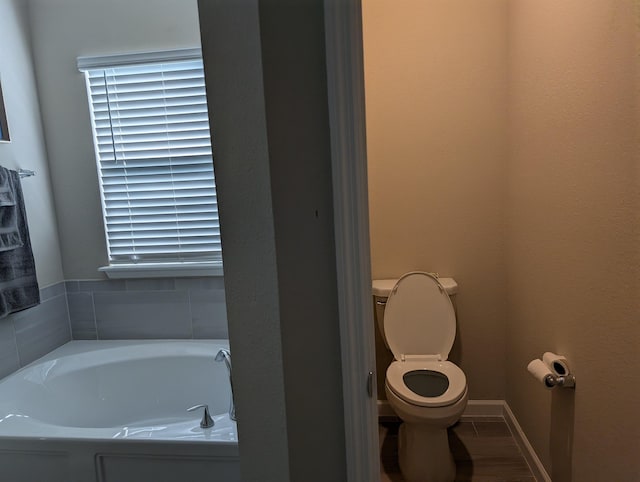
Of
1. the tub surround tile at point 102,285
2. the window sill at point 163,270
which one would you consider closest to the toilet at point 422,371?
the window sill at point 163,270

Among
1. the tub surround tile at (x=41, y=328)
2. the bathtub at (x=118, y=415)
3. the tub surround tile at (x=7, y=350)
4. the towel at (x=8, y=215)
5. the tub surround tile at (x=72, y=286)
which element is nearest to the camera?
the bathtub at (x=118, y=415)

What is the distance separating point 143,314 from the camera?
262 cm

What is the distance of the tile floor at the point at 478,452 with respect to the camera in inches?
83.9

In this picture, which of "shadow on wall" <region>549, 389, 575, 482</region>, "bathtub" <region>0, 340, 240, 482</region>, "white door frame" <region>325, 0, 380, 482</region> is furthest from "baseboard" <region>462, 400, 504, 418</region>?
"white door frame" <region>325, 0, 380, 482</region>

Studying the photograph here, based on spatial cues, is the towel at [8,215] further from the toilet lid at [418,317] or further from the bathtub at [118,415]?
the toilet lid at [418,317]

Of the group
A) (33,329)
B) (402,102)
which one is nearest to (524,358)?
(402,102)

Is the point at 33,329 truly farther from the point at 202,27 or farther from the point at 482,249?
the point at 482,249

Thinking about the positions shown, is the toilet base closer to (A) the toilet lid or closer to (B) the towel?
(A) the toilet lid

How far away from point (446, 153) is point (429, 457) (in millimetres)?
1545

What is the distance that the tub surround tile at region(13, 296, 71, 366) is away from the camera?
2.32 m

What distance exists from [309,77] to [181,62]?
5.75 feet

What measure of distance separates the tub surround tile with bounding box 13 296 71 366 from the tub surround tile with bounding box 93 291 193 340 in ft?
0.62

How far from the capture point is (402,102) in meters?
2.43

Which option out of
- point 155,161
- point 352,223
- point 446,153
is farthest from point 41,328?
point 446,153
